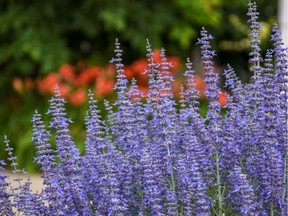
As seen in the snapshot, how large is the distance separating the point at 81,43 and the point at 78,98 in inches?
78.1

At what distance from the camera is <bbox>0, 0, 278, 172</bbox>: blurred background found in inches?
417

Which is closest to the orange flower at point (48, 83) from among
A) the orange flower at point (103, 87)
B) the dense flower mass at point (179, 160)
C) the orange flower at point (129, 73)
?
the orange flower at point (103, 87)

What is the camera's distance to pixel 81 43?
12.2m

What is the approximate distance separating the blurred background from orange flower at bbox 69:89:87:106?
0.01 m

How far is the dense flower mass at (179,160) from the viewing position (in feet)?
10.5

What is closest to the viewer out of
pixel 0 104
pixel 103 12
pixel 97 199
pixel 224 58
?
pixel 97 199

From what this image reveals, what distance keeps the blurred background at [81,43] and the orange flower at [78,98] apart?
0.04 ft

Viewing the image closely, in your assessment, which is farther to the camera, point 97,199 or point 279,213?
point 97,199

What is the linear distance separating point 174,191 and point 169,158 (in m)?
0.17

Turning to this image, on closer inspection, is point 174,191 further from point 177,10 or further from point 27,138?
→ point 177,10

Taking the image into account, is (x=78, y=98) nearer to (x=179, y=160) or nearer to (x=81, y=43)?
(x=81, y=43)

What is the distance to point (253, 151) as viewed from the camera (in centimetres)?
343

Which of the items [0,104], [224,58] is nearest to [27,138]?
[0,104]

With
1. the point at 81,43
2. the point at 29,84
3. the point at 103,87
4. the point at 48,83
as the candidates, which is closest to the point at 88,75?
the point at 103,87
